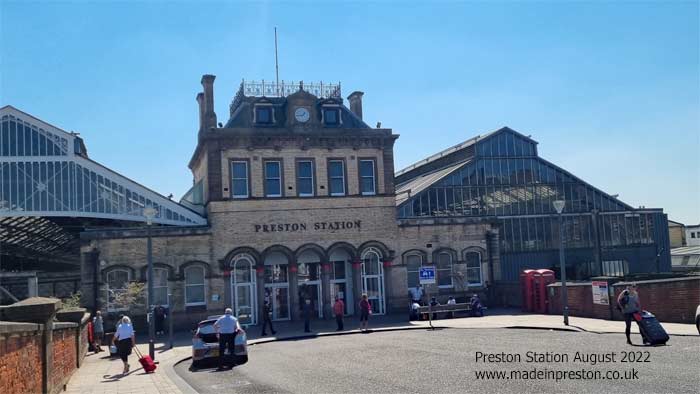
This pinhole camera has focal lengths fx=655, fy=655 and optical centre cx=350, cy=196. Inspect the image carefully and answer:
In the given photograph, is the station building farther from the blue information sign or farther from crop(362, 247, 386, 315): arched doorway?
the blue information sign

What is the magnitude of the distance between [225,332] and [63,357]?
4.78 meters

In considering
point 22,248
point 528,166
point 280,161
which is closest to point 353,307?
point 280,161

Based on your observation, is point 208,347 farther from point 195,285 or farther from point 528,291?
point 528,291

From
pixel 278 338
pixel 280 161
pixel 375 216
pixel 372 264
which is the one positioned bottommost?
pixel 278 338

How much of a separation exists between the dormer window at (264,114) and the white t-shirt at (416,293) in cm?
1149

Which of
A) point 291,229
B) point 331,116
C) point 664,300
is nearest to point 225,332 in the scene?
point 291,229

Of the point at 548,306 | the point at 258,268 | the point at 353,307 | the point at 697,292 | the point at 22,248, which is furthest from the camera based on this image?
the point at 22,248

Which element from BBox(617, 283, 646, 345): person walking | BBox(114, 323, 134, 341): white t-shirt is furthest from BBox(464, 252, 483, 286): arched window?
BBox(114, 323, 134, 341): white t-shirt

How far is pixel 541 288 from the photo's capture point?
99.7ft

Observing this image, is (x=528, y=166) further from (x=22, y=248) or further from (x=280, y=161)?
(x=22, y=248)

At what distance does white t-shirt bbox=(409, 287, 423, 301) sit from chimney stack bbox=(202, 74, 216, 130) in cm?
1329

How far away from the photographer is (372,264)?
34.4 m

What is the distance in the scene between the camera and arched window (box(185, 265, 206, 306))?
31.1 meters

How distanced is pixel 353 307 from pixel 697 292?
56.4 ft
